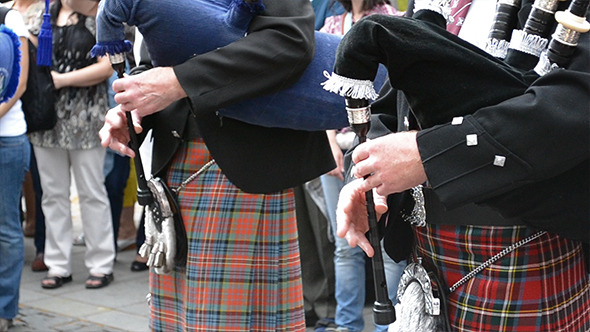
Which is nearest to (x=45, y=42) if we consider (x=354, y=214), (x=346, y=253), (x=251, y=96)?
(x=346, y=253)

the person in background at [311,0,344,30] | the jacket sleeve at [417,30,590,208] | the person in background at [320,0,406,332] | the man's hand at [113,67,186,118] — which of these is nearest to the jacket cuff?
the jacket sleeve at [417,30,590,208]

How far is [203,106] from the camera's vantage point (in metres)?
2.46

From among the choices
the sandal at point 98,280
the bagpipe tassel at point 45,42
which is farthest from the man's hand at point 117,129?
the sandal at point 98,280

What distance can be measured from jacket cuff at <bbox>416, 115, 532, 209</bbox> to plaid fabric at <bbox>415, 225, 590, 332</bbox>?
22 cm

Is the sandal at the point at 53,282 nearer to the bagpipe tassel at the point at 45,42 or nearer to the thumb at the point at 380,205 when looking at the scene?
the bagpipe tassel at the point at 45,42

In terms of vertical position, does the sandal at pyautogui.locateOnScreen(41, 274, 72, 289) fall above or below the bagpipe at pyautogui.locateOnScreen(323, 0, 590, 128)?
below

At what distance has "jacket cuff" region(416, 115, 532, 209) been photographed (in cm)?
155

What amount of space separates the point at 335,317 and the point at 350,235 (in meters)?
2.86

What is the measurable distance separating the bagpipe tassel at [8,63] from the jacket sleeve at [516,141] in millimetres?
3332

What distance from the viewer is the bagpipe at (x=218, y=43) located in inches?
97.3

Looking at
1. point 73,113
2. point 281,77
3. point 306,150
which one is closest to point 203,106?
point 281,77

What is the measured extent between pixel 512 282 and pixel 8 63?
342cm

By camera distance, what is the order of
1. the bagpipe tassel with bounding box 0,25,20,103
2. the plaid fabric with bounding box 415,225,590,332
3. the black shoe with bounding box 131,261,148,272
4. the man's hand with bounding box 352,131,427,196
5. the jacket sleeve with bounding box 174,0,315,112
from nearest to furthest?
1. the man's hand with bounding box 352,131,427,196
2. the plaid fabric with bounding box 415,225,590,332
3. the jacket sleeve with bounding box 174,0,315,112
4. the bagpipe tassel with bounding box 0,25,20,103
5. the black shoe with bounding box 131,261,148,272

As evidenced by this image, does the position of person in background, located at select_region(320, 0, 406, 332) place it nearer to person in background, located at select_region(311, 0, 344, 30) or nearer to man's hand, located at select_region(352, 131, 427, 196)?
person in background, located at select_region(311, 0, 344, 30)
